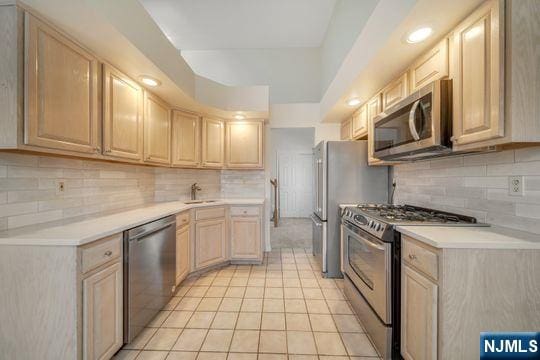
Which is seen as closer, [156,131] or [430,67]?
[430,67]

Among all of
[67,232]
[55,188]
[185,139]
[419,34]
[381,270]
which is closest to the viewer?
[67,232]

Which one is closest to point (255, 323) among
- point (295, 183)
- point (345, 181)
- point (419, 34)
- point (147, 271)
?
point (147, 271)

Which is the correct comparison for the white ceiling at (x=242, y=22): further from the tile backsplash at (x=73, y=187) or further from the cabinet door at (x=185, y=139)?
the tile backsplash at (x=73, y=187)

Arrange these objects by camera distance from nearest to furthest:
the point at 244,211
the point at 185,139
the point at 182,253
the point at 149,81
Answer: the point at 149,81
the point at 182,253
the point at 185,139
the point at 244,211

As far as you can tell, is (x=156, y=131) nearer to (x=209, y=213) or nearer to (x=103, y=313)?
(x=209, y=213)

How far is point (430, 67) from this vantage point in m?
1.62

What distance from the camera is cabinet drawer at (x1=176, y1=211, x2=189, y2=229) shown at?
249cm

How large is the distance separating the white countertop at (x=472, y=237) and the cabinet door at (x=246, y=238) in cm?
208

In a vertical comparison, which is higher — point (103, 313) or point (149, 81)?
point (149, 81)

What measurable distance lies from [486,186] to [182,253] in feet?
8.99

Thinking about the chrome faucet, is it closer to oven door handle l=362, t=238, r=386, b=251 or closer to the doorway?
oven door handle l=362, t=238, r=386, b=251

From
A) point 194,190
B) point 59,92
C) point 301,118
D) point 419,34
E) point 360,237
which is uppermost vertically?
point 301,118

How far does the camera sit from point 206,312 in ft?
7.07

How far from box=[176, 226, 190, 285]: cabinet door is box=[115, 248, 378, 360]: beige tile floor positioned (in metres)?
0.18
